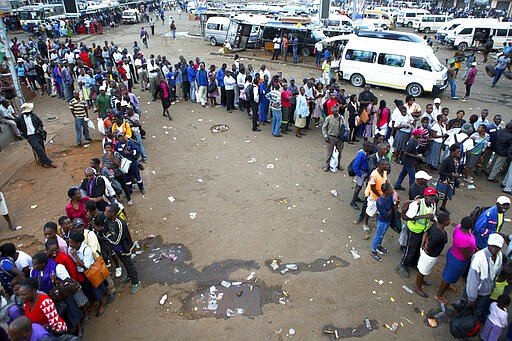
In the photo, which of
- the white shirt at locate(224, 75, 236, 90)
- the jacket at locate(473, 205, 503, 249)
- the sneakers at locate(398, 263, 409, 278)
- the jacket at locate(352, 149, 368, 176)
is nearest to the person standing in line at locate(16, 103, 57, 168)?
the white shirt at locate(224, 75, 236, 90)

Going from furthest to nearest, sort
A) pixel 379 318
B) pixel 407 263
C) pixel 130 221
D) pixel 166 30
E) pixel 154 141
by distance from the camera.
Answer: pixel 166 30 < pixel 154 141 < pixel 130 221 < pixel 407 263 < pixel 379 318

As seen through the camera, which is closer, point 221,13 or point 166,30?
point 221,13

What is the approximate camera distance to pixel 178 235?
20.9ft

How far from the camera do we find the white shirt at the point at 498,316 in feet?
12.9

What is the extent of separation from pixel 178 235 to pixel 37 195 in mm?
3903

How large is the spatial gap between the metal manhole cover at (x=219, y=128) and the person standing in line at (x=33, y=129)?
15.4 feet

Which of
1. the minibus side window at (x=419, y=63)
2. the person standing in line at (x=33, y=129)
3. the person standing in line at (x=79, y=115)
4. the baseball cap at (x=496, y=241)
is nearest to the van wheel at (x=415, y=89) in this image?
the minibus side window at (x=419, y=63)

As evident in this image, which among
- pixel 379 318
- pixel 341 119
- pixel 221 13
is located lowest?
pixel 379 318

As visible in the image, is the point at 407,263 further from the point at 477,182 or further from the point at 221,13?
the point at 221,13

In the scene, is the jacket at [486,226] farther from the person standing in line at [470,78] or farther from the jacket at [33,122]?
the person standing in line at [470,78]

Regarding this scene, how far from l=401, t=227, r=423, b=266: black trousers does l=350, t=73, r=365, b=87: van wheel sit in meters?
11.6

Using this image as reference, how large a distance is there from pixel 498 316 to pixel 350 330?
1749 millimetres

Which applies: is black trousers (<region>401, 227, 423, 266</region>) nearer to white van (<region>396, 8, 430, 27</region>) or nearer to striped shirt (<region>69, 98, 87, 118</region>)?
striped shirt (<region>69, 98, 87, 118</region>)

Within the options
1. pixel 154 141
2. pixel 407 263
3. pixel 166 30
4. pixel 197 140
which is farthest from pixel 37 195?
pixel 166 30
